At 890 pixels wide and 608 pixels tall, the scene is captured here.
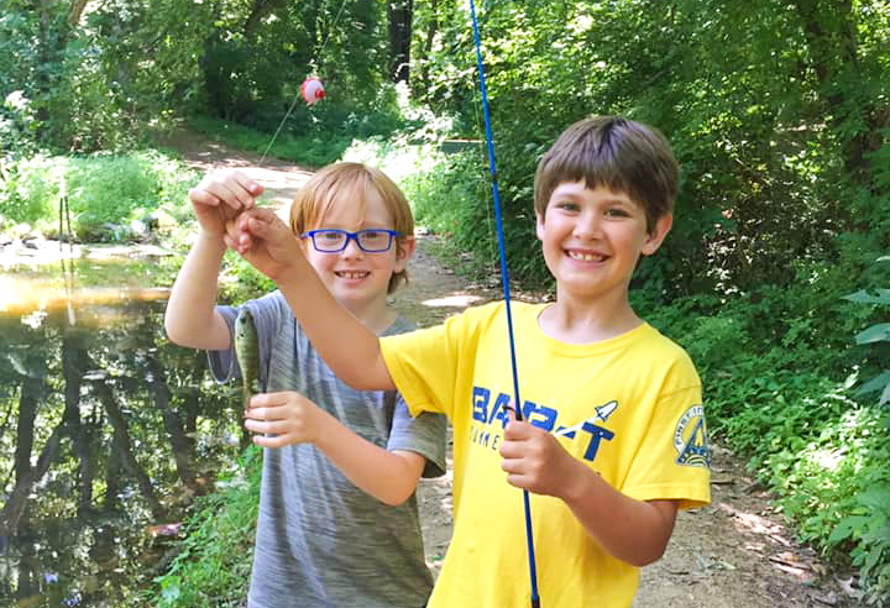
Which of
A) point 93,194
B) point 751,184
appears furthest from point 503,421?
point 93,194

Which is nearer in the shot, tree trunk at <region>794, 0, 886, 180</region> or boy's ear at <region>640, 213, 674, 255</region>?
boy's ear at <region>640, 213, 674, 255</region>

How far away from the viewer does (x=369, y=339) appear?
1.88 metres

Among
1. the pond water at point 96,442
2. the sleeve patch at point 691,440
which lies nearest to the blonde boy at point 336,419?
the sleeve patch at point 691,440

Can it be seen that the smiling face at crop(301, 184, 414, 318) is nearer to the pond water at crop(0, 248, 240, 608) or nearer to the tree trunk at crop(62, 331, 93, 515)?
the pond water at crop(0, 248, 240, 608)

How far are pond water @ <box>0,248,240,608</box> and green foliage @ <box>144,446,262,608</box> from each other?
0.79 feet

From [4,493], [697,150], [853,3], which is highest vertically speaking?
[853,3]

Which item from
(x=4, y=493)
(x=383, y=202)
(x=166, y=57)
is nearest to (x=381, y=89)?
(x=166, y=57)

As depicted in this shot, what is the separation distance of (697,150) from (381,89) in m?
24.4

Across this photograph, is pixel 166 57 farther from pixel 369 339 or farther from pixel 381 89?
pixel 381 89

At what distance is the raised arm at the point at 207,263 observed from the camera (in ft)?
5.51

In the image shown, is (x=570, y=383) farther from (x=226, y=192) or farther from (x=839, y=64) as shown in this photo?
(x=839, y=64)

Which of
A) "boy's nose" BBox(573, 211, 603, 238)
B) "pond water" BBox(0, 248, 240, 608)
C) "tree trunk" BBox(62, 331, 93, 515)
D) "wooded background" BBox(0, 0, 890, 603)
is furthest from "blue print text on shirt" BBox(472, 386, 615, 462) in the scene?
"tree trunk" BBox(62, 331, 93, 515)

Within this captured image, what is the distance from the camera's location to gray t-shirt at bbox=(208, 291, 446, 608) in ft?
6.83

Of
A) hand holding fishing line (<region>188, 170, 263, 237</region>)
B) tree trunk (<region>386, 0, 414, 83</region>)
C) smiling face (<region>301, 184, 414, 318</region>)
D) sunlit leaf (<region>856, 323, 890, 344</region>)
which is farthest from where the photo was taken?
tree trunk (<region>386, 0, 414, 83</region>)
